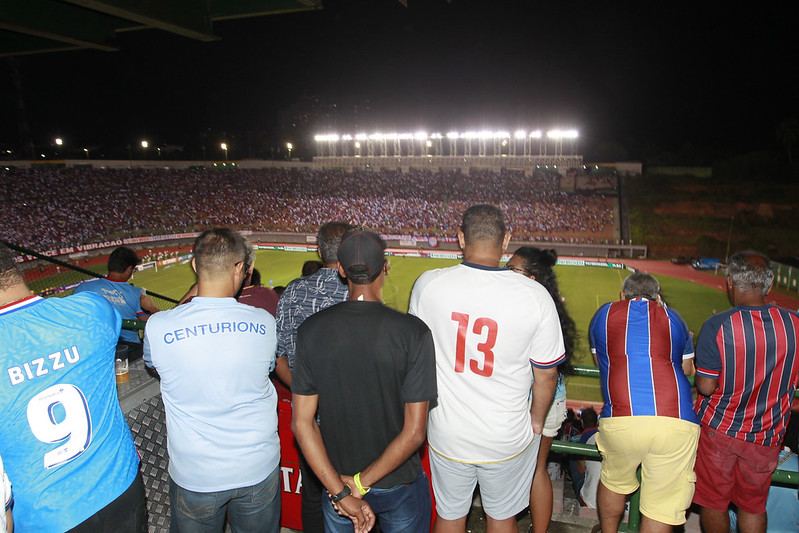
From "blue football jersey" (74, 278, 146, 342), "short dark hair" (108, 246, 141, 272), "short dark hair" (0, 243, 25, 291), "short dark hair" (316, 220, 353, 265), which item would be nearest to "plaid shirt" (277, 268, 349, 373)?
"short dark hair" (316, 220, 353, 265)

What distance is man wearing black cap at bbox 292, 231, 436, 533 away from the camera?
2.25 metres

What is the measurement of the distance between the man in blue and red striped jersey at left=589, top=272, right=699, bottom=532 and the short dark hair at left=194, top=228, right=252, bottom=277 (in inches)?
95.0

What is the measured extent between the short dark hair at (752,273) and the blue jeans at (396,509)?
2464mm

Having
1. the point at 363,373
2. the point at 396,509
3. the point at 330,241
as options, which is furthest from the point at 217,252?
the point at 396,509

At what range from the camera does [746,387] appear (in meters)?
3.07

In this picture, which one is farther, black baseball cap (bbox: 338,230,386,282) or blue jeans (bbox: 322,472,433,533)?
blue jeans (bbox: 322,472,433,533)

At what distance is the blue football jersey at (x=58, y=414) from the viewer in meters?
1.99

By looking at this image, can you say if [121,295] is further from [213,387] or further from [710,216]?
[710,216]

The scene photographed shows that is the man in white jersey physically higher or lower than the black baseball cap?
lower

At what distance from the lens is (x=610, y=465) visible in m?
3.20

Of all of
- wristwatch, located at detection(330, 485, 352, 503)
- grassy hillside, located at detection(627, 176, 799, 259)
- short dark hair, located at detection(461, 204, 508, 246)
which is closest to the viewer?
wristwatch, located at detection(330, 485, 352, 503)

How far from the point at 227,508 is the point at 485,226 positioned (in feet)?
7.22

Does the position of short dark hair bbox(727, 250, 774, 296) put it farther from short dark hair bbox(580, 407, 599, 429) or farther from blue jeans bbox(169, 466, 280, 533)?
short dark hair bbox(580, 407, 599, 429)

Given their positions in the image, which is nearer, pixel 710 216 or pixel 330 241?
pixel 330 241
